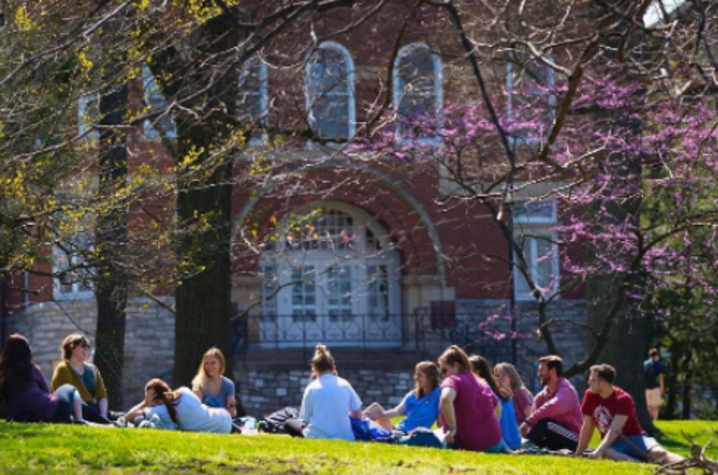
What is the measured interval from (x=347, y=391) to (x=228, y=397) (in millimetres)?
1833

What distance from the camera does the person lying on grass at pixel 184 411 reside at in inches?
527

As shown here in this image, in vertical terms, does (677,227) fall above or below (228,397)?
above

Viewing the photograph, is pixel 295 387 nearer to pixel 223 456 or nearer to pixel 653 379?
pixel 653 379

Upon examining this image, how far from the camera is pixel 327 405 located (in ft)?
43.4

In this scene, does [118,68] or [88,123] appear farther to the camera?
[118,68]

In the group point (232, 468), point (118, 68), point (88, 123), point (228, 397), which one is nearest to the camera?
point (232, 468)

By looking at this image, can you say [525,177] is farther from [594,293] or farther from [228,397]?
[228,397]

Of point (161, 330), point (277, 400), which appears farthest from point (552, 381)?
point (161, 330)

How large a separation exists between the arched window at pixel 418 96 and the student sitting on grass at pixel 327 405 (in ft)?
9.04

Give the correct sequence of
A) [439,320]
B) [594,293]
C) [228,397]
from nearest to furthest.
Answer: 1. [228,397]
2. [594,293]
3. [439,320]

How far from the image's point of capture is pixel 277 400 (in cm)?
2552

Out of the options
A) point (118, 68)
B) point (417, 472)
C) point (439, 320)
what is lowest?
point (417, 472)

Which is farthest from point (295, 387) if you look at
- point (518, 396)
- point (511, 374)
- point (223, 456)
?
point (223, 456)

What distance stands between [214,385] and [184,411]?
118 cm
